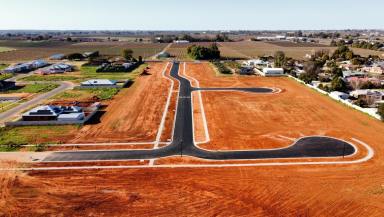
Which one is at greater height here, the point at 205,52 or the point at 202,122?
the point at 205,52

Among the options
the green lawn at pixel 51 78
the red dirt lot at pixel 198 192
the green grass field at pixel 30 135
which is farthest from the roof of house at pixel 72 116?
the green lawn at pixel 51 78

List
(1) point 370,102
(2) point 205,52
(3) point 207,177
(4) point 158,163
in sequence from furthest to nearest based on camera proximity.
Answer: (2) point 205,52, (1) point 370,102, (4) point 158,163, (3) point 207,177

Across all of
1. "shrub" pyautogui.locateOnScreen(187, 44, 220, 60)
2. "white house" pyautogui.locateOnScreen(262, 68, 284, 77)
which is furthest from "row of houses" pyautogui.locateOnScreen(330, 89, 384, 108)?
"shrub" pyautogui.locateOnScreen(187, 44, 220, 60)

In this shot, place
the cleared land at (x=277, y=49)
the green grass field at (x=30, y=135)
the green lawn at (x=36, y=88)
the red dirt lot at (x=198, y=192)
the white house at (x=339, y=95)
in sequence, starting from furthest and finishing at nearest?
1. the cleared land at (x=277, y=49)
2. the green lawn at (x=36, y=88)
3. the white house at (x=339, y=95)
4. the green grass field at (x=30, y=135)
5. the red dirt lot at (x=198, y=192)

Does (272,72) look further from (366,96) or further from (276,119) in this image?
(276,119)

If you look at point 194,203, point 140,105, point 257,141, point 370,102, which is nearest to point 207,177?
point 194,203

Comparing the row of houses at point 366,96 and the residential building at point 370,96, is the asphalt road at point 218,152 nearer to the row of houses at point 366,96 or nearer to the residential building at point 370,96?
the row of houses at point 366,96

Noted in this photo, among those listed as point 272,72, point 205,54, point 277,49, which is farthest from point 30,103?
point 277,49

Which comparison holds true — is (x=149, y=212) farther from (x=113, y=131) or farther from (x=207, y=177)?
(x=113, y=131)
